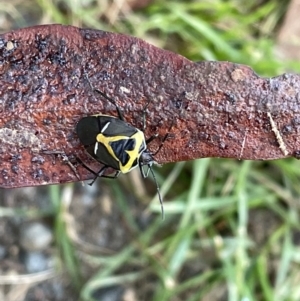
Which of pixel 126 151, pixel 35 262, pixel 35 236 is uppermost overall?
pixel 126 151

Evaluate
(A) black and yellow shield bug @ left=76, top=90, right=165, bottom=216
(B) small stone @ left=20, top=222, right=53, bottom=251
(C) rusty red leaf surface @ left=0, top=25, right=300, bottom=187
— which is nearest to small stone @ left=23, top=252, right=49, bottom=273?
(B) small stone @ left=20, top=222, right=53, bottom=251

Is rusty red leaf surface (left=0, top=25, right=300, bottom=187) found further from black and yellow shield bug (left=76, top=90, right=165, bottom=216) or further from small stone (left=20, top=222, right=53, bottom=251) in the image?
small stone (left=20, top=222, right=53, bottom=251)

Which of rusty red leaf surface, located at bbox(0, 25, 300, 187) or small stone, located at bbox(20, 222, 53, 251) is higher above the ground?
rusty red leaf surface, located at bbox(0, 25, 300, 187)

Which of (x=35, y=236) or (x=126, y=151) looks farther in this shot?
(x=35, y=236)

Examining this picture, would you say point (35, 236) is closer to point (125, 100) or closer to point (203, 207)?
point (203, 207)

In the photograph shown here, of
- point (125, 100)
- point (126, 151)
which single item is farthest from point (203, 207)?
point (125, 100)

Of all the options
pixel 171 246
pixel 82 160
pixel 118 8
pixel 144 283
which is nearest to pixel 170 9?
pixel 118 8

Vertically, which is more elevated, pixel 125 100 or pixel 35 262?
pixel 125 100
